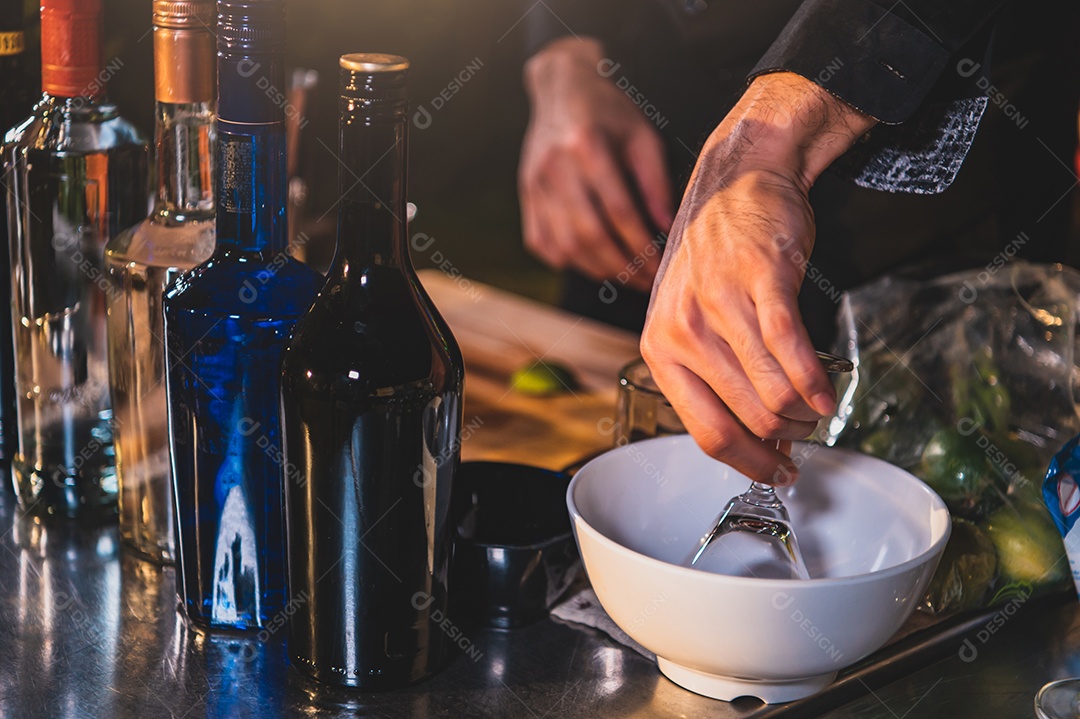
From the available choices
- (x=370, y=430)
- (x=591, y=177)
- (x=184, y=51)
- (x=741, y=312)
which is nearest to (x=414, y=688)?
(x=370, y=430)

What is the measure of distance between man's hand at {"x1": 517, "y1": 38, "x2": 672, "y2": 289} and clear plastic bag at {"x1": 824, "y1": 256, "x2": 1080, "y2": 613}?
13.2 inches

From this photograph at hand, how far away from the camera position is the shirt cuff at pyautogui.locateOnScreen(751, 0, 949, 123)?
2.38 feet

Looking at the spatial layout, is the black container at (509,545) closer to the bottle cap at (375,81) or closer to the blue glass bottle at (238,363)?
the blue glass bottle at (238,363)

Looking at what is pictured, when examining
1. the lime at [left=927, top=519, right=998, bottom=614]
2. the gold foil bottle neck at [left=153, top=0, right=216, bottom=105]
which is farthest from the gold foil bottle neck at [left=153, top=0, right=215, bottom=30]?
the lime at [left=927, top=519, right=998, bottom=614]

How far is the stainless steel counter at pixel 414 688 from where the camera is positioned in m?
0.63

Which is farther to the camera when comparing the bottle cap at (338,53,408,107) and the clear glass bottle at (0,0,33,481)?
the clear glass bottle at (0,0,33,481)

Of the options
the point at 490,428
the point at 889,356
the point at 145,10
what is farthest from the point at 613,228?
the point at 145,10

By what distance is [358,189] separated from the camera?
589 mm

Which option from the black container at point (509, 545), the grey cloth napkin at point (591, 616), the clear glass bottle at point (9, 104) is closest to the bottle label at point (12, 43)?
the clear glass bottle at point (9, 104)

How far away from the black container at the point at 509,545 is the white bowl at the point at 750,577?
0.05 meters

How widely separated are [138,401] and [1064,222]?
115cm

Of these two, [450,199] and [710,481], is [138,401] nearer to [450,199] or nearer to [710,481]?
[710,481]

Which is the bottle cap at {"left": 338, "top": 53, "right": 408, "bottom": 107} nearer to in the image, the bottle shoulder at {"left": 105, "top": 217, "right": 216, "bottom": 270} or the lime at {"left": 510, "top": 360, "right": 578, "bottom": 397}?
the bottle shoulder at {"left": 105, "top": 217, "right": 216, "bottom": 270}

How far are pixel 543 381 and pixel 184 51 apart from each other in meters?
0.56
